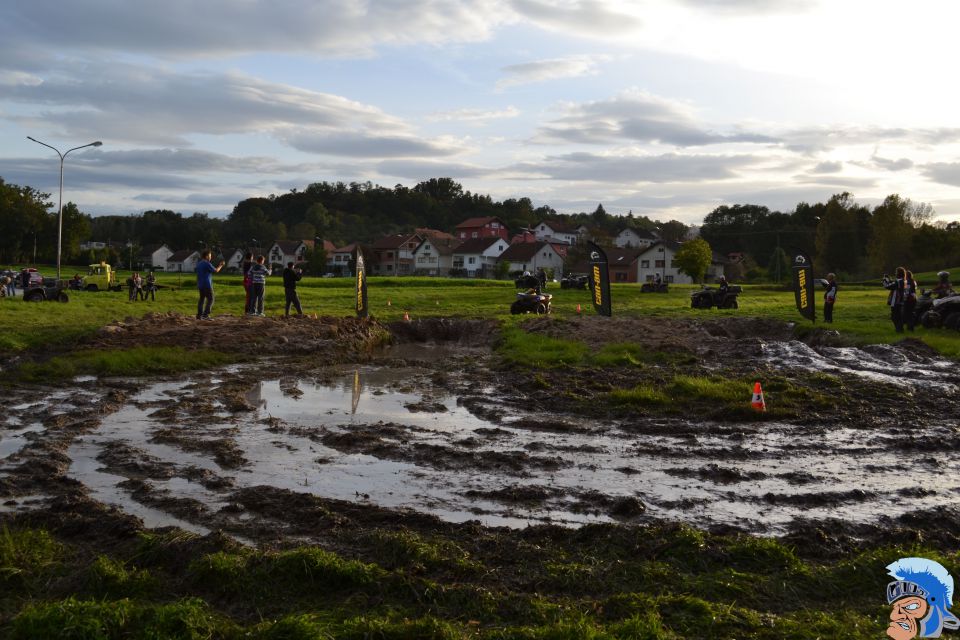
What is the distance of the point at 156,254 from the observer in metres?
131

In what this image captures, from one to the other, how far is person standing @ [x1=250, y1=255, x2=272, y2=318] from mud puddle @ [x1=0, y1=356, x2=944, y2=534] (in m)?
11.0

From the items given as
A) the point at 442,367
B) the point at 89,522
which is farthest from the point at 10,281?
the point at 89,522

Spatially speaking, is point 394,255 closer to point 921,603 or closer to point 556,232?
point 556,232

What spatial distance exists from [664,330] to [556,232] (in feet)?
395

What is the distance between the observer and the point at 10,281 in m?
33.4

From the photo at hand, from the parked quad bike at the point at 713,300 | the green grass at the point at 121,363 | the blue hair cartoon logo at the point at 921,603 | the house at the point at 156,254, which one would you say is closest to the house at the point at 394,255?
the house at the point at 156,254

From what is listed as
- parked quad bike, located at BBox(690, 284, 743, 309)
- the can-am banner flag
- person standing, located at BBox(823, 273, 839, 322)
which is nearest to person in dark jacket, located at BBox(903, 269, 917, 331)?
person standing, located at BBox(823, 273, 839, 322)

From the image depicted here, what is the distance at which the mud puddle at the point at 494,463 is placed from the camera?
23.4 feet

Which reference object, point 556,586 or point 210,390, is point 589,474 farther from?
point 210,390

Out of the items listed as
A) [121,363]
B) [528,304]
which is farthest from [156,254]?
[121,363]

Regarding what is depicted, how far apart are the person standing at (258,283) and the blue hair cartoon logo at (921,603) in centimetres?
2037

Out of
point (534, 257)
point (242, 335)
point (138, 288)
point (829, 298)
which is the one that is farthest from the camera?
point (534, 257)

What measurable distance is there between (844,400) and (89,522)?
36.5ft

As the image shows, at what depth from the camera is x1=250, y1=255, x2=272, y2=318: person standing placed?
912 inches
